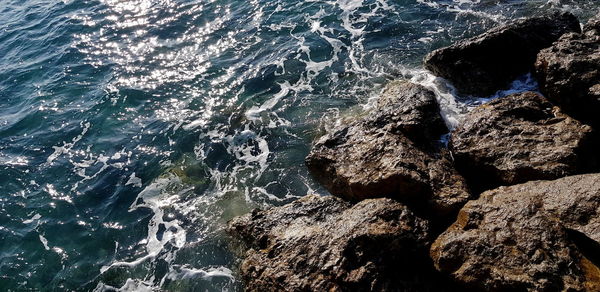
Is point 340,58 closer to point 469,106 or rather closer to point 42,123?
point 469,106

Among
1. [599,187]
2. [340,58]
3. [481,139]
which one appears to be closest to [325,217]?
[481,139]

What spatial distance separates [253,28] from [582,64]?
39.0 ft

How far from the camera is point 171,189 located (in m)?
10.4

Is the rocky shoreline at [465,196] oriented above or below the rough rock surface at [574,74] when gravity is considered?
below

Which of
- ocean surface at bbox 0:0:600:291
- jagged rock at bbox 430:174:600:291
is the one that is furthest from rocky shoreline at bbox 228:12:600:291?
ocean surface at bbox 0:0:600:291

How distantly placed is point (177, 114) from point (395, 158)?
26.5 feet

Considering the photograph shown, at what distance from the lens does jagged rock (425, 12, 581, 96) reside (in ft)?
33.4

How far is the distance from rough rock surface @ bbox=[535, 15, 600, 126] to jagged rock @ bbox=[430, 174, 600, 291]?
2.63m

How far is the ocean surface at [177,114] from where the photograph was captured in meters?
9.16

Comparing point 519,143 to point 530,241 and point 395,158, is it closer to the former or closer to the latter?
point 395,158

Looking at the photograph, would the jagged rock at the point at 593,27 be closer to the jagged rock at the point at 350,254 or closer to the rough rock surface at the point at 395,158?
the rough rock surface at the point at 395,158

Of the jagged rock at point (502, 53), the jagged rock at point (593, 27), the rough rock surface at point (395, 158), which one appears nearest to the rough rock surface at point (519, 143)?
the rough rock surface at point (395, 158)

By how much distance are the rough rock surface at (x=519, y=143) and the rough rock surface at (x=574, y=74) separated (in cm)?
39

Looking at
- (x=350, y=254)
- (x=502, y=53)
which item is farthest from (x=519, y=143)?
(x=350, y=254)
